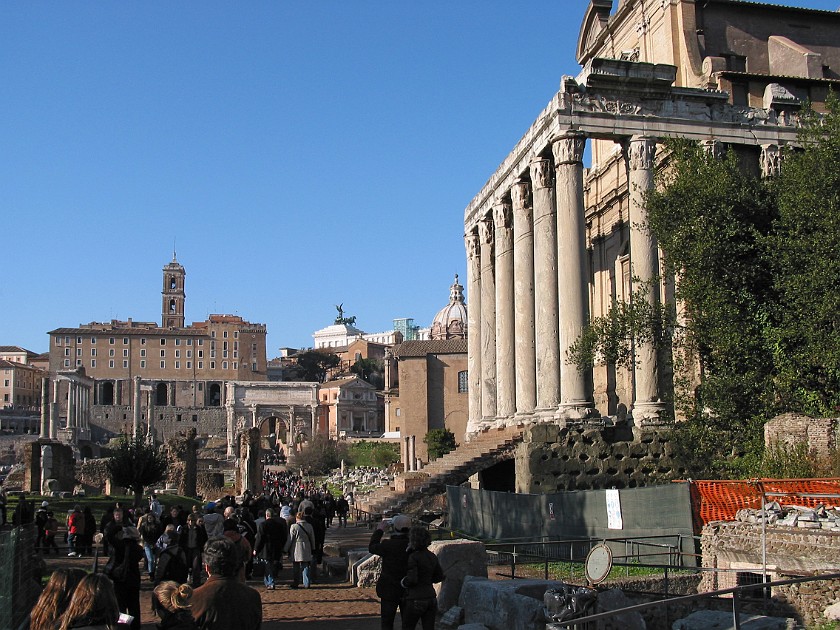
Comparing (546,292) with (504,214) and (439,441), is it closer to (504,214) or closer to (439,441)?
(504,214)

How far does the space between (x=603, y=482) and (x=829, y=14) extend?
56.2ft

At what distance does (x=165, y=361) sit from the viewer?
138375mm

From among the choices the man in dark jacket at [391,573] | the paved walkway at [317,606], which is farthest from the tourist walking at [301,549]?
the man in dark jacket at [391,573]

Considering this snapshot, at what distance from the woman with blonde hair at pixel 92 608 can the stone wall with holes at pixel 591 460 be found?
1668 centimetres

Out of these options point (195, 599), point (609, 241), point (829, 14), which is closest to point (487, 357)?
point (609, 241)

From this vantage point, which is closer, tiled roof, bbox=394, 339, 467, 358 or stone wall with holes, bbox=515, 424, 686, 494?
stone wall with holes, bbox=515, 424, 686, 494

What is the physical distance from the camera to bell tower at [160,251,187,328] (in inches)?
5827

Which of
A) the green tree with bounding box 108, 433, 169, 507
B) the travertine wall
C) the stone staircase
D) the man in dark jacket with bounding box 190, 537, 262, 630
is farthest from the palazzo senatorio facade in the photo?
the man in dark jacket with bounding box 190, 537, 262, 630

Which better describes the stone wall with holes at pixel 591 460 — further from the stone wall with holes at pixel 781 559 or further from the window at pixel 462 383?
the window at pixel 462 383

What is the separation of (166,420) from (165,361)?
9.76 metres

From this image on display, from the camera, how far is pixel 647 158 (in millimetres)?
22781

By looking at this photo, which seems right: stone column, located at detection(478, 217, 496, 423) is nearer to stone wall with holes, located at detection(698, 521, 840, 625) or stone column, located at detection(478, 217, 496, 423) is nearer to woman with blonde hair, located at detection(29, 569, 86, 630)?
stone wall with holes, located at detection(698, 521, 840, 625)

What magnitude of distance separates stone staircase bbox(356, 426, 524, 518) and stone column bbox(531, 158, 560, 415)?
1292 millimetres

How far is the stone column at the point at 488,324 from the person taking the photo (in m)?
28.2
